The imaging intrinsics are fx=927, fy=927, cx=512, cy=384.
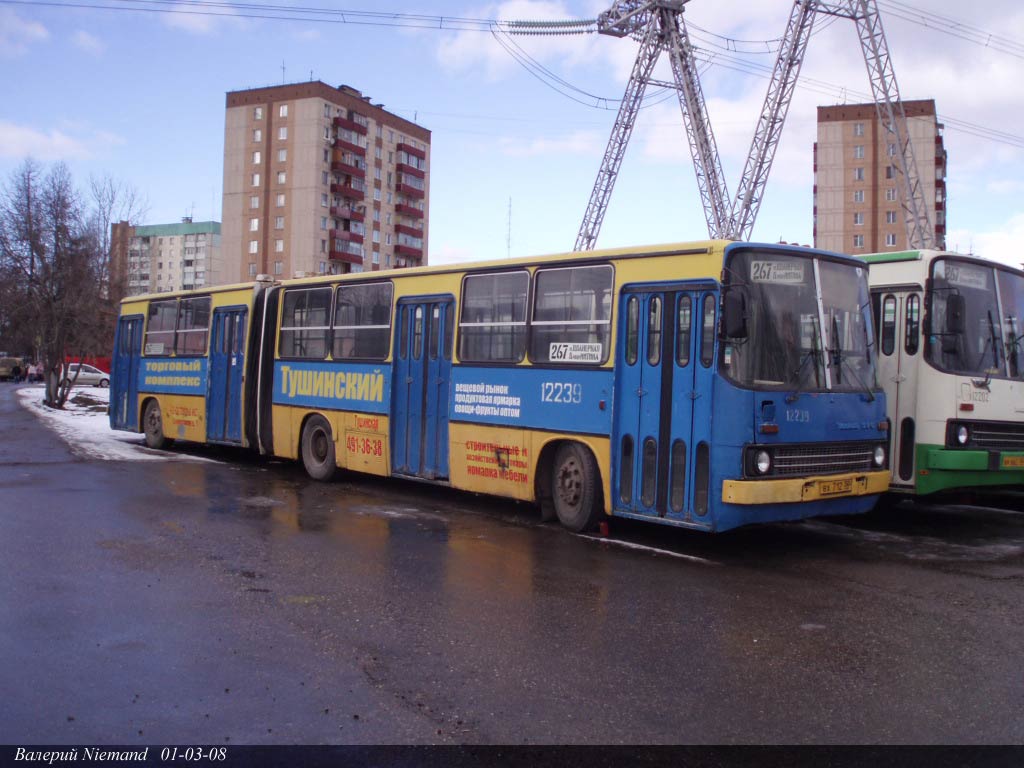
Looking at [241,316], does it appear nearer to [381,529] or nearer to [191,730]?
[381,529]

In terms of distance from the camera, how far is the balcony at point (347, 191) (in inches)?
3499

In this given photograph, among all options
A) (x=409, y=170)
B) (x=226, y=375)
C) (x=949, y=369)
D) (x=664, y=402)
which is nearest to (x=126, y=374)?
(x=226, y=375)

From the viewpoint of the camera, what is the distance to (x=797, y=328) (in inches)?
336

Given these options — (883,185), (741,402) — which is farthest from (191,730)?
(883,185)

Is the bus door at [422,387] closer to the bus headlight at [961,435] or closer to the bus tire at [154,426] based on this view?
the bus headlight at [961,435]

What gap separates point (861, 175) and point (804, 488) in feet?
271

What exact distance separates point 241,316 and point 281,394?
202 centimetres

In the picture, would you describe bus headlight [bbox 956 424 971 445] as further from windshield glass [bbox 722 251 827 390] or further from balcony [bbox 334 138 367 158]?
balcony [bbox 334 138 367 158]

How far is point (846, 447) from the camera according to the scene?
28.7ft

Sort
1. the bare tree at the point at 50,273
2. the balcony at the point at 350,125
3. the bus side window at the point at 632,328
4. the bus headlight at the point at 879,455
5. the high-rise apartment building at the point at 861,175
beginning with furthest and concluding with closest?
the balcony at the point at 350,125 < the high-rise apartment building at the point at 861,175 < the bare tree at the point at 50,273 < the bus side window at the point at 632,328 < the bus headlight at the point at 879,455

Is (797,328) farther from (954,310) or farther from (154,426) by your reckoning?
(154,426)

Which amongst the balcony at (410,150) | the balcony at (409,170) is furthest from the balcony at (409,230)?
the balcony at (410,150)

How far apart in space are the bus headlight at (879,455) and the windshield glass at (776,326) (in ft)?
3.47

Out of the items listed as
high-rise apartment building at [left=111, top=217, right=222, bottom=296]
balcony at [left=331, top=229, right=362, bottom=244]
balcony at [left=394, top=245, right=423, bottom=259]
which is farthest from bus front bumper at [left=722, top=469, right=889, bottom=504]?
high-rise apartment building at [left=111, top=217, right=222, bottom=296]
